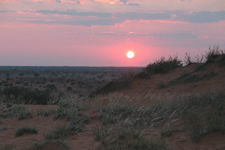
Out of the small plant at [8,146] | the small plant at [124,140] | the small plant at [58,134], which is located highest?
the small plant at [124,140]

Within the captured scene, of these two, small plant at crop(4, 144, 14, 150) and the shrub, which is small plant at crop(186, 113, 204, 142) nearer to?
small plant at crop(4, 144, 14, 150)

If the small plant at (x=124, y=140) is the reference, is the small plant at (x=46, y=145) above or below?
below

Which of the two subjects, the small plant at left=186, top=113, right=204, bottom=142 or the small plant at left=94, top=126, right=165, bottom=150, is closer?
the small plant at left=94, top=126, right=165, bottom=150

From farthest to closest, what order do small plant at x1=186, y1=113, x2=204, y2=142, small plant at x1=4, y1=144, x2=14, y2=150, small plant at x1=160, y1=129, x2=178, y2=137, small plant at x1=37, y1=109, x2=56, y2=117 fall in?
small plant at x1=37, y1=109, x2=56, y2=117, small plant at x1=160, y1=129, x2=178, y2=137, small plant at x1=4, y1=144, x2=14, y2=150, small plant at x1=186, y1=113, x2=204, y2=142

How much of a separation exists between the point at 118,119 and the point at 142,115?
958 mm

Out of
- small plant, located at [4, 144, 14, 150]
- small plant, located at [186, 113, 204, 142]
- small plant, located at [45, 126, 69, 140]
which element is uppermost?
small plant, located at [186, 113, 204, 142]

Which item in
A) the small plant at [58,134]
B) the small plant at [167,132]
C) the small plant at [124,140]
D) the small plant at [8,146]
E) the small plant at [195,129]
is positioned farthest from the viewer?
the small plant at [58,134]

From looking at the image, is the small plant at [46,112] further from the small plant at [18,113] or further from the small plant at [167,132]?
the small plant at [167,132]

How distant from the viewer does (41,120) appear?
1173 centimetres

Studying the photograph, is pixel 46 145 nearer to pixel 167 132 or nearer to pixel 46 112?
pixel 167 132

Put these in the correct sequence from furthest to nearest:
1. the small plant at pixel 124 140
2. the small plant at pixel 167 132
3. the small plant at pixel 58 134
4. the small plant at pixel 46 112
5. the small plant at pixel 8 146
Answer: the small plant at pixel 46 112
the small plant at pixel 58 134
the small plant at pixel 167 132
the small plant at pixel 8 146
the small plant at pixel 124 140

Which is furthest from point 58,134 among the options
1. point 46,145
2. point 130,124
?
point 130,124

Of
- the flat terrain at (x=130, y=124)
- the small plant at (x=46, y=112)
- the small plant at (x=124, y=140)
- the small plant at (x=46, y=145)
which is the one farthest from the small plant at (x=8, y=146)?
the small plant at (x=46, y=112)

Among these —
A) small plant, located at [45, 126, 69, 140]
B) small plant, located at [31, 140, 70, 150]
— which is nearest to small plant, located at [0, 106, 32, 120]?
small plant, located at [45, 126, 69, 140]
